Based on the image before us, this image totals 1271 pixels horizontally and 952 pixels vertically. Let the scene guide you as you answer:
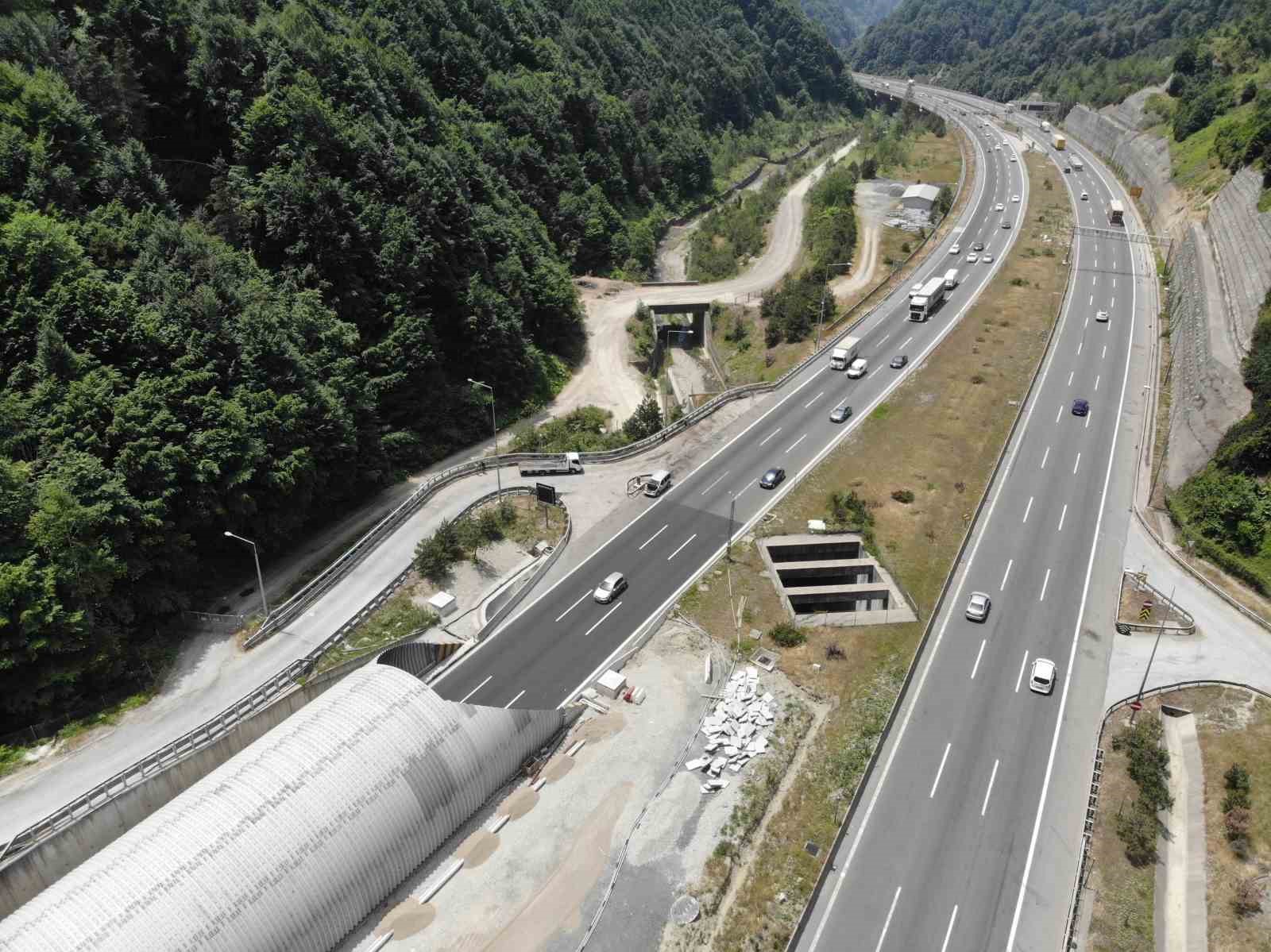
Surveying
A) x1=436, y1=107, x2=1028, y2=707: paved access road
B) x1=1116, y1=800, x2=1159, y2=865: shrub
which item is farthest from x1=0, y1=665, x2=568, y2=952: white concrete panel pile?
x1=1116, y1=800, x2=1159, y2=865: shrub

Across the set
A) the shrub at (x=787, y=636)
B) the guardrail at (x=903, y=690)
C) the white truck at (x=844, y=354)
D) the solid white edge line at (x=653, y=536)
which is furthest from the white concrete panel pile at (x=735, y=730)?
the white truck at (x=844, y=354)

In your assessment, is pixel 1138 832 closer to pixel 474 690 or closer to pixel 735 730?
pixel 735 730

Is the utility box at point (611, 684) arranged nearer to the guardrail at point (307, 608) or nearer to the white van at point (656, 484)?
the guardrail at point (307, 608)

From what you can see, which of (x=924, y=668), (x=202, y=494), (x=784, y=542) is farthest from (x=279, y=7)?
(x=924, y=668)

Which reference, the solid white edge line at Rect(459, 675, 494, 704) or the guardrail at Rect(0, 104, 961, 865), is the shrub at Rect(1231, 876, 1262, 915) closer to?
the solid white edge line at Rect(459, 675, 494, 704)

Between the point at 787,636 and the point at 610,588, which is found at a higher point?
the point at 610,588

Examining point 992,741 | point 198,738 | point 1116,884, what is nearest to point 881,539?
point 992,741

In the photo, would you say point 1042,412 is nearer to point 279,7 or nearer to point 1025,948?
point 1025,948
